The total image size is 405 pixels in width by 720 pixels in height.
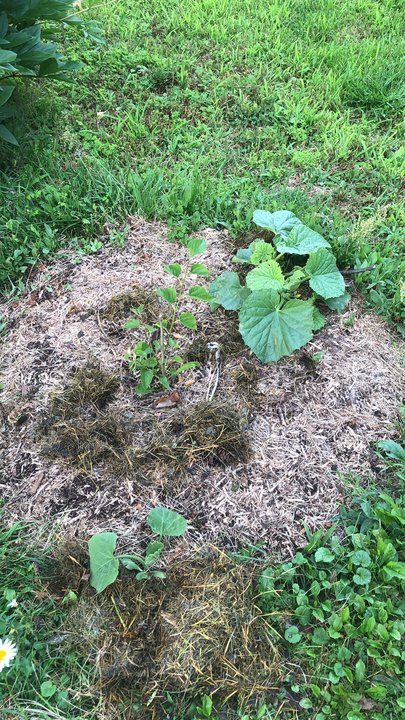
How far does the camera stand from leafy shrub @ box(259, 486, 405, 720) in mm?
1577

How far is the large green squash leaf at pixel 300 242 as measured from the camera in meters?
2.33

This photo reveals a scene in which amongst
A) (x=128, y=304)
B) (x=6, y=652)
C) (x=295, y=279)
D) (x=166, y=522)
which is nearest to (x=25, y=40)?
(x=128, y=304)

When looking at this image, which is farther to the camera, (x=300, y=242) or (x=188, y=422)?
(x=300, y=242)

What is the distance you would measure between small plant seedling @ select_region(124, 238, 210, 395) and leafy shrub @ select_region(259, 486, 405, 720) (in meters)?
0.83

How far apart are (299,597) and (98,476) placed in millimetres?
813

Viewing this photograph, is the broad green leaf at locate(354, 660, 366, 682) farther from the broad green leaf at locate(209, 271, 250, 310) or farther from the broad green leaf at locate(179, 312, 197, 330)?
the broad green leaf at locate(209, 271, 250, 310)

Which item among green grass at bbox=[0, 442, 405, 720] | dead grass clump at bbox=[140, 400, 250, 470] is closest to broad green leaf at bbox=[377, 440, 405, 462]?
green grass at bbox=[0, 442, 405, 720]

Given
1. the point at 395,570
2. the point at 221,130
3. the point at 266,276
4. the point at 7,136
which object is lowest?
the point at 395,570

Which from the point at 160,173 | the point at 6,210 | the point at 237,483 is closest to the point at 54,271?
the point at 6,210

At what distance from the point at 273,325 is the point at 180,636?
1.15 meters

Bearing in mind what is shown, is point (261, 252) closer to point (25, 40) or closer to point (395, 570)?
point (395, 570)

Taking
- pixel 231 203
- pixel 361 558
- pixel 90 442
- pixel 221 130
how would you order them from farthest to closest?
1. pixel 221 130
2. pixel 231 203
3. pixel 90 442
4. pixel 361 558

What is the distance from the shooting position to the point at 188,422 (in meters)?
2.03

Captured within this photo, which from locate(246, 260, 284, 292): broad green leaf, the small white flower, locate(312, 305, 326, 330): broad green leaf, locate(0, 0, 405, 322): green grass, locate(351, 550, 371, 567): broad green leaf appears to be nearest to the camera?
the small white flower
